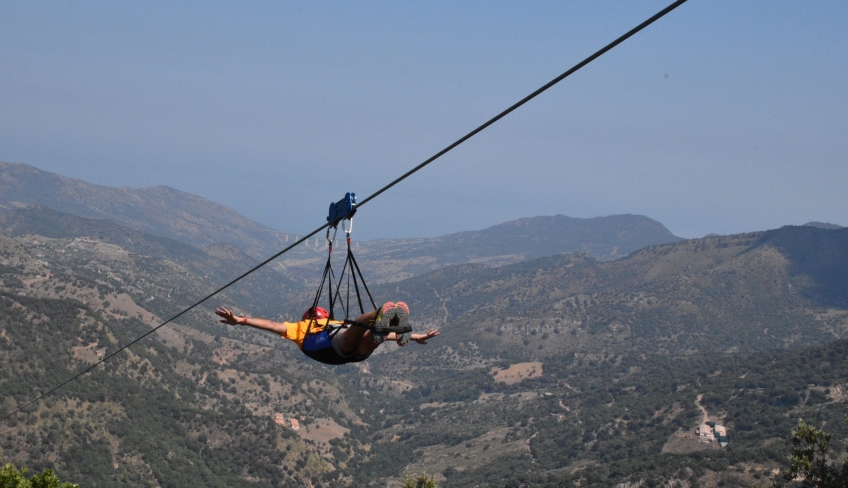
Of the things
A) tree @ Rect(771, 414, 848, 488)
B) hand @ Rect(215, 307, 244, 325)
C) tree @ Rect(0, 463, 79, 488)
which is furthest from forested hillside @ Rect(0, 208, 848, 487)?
hand @ Rect(215, 307, 244, 325)

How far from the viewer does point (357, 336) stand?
13.7m

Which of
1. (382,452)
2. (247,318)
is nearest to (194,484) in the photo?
(382,452)

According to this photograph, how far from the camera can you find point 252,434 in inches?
4968

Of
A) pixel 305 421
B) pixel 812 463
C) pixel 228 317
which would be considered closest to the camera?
pixel 228 317

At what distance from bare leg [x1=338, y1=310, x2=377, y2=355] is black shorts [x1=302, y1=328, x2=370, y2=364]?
115 mm

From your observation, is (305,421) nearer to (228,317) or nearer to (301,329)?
(301,329)

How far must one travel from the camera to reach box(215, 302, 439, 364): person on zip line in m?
12.9

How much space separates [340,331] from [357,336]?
71cm

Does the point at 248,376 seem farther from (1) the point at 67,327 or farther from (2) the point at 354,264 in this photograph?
(2) the point at 354,264

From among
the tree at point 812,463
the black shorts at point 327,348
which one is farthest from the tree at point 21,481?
the tree at point 812,463

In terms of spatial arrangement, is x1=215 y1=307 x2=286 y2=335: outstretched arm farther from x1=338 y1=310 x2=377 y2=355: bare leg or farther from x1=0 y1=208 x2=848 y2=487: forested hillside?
x1=0 y1=208 x2=848 y2=487: forested hillside

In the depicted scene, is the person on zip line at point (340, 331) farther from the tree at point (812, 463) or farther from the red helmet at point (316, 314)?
the tree at point (812, 463)

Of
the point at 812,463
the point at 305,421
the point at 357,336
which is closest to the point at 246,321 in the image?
the point at 357,336

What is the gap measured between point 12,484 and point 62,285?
17536 cm
